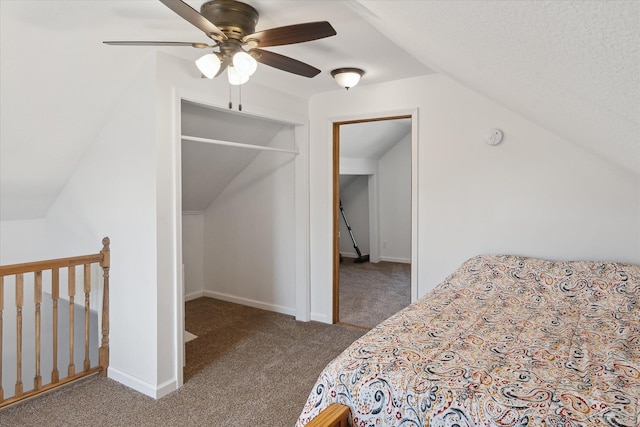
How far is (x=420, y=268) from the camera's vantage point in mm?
3320

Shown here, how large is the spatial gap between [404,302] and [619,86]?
392cm

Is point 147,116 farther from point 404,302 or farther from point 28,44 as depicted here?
point 404,302

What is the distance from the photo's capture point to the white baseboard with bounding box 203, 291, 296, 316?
4102 mm

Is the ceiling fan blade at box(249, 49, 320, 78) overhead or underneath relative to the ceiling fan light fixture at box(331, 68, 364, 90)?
underneath

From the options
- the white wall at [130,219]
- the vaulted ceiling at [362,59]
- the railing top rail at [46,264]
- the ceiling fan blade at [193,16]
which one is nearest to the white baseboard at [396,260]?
the vaulted ceiling at [362,59]

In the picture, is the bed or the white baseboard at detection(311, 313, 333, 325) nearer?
the bed

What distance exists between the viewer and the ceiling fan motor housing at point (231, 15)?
1.90 m

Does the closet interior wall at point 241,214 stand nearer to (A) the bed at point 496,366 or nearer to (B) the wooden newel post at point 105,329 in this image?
(B) the wooden newel post at point 105,329

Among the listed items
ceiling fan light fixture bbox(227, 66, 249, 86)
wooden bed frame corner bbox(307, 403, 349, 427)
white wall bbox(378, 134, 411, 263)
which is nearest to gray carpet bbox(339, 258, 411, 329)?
white wall bbox(378, 134, 411, 263)

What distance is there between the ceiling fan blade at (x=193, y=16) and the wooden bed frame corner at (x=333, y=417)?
1.58 metres

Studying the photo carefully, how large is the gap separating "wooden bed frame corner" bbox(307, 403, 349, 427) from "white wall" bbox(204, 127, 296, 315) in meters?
2.71

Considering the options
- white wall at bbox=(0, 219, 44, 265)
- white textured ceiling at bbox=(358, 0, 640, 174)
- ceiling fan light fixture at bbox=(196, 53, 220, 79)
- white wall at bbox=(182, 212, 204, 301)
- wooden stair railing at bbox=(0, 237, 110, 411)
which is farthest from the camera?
Result: white wall at bbox=(182, 212, 204, 301)

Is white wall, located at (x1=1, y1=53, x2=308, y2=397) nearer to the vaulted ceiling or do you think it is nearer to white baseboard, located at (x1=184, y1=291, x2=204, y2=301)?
the vaulted ceiling

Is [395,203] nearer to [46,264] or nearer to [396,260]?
[396,260]
